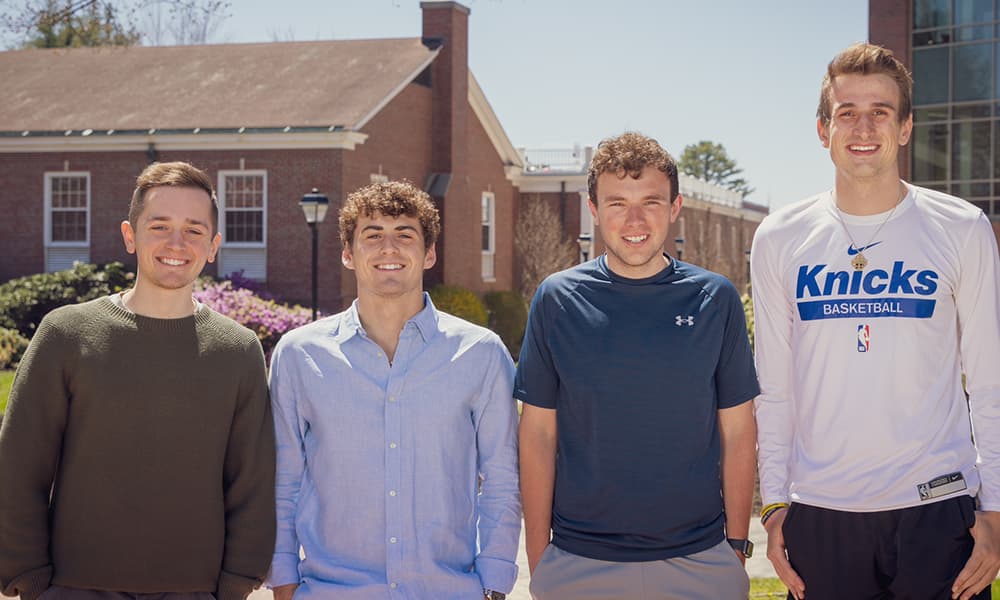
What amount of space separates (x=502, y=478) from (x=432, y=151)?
2631cm

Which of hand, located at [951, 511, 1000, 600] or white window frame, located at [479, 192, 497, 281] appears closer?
hand, located at [951, 511, 1000, 600]

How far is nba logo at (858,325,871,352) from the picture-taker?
3.71m

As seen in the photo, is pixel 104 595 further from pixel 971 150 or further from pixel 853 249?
pixel 971 150

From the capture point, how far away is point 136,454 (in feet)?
11.6

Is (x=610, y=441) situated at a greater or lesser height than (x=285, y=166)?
lesser

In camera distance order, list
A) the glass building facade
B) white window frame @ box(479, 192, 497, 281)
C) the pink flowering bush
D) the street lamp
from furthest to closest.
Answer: white window frame @ box(479, 192, 497, 281), the street lamp, the pink flowering bush, the glass building facade

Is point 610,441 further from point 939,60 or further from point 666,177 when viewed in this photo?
point 939,60

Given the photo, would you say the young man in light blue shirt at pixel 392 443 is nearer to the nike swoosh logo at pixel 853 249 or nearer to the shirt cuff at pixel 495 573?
the shirt cuff at pixel 495 573

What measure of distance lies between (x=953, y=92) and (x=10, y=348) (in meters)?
18.4

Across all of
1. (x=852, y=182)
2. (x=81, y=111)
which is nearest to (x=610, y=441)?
(x=852, y=182)

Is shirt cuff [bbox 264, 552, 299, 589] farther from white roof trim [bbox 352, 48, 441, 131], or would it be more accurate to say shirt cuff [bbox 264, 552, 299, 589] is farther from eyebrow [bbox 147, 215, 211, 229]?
white roof trim [bbox 352, 48, 441, 131]

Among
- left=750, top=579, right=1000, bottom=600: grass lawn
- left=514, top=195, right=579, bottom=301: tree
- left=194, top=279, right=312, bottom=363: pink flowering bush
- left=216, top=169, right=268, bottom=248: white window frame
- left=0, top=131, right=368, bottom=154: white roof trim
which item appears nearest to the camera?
left=750, top=579, right=1000, bottom=600: grass lawn

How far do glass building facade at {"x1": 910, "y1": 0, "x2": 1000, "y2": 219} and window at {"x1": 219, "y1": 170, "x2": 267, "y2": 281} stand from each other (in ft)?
47.1

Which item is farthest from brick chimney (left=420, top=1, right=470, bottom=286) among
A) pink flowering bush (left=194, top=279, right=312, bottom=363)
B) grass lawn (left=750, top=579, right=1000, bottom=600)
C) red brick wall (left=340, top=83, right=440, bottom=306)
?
grass lawn (left=750, top=579, right=1000, bottom=600)
